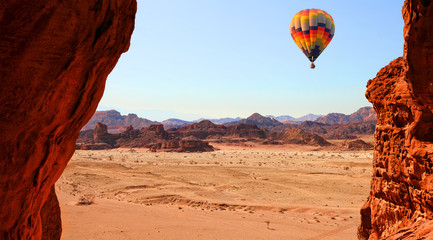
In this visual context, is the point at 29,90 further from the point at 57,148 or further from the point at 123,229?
the point at 123,229

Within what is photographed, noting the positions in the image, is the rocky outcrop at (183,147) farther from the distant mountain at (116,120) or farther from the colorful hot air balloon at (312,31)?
the distant mountain at (116,120)

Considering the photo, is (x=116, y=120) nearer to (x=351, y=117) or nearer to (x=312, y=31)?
(x=351, y=117)

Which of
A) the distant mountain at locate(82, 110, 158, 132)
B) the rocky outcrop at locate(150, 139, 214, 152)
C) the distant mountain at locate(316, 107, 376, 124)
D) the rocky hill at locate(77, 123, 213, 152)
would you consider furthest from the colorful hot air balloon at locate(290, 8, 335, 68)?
the distant mountain at locate(316, 107, 376, 124)

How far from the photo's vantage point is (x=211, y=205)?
55.8ft

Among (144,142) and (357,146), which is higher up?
(144,142)

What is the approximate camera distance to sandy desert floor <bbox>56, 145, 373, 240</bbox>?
1195 cm

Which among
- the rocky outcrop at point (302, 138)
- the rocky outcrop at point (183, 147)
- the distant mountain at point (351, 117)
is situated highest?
the distant mountain at point (351, 117)

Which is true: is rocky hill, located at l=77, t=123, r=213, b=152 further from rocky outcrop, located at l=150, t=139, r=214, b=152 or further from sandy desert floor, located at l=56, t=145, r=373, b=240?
sandy desert floor, located at l=56, t=145, r=373, b=240

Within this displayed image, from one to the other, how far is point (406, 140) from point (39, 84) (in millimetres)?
5935

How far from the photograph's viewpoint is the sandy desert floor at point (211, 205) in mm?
11953

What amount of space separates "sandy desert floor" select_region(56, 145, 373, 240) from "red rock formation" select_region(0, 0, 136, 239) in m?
7.36

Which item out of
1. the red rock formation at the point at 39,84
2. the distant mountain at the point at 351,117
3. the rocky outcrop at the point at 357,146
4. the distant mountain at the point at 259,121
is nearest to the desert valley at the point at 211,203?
the red rock formation at the point at 39,84

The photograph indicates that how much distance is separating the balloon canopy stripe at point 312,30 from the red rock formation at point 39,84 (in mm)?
29469

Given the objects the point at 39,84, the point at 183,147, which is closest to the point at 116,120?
the point at 183,147
